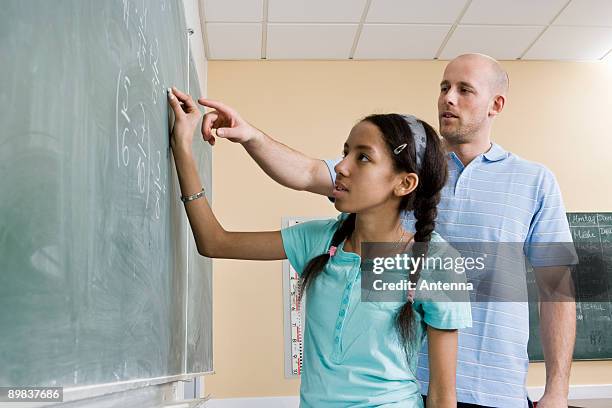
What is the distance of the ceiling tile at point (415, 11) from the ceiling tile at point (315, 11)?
0.29 feet

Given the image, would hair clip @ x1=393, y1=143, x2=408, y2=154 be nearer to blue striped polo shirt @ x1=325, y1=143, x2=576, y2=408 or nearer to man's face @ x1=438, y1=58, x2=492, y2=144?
blue striped polo shirt @ x1=325, y1=143, x2=576, y2=408

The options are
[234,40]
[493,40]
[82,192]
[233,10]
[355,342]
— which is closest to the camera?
[82,192]

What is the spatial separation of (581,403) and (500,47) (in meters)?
2.04

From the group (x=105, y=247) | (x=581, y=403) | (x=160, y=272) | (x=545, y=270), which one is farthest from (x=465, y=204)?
(x=581, y=403)

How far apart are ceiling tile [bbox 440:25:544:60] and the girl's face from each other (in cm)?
243

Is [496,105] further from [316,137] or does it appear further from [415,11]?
[316,137]

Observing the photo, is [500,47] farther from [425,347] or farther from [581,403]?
[425,347]

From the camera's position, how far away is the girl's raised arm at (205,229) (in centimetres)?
128

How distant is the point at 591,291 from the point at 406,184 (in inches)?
111

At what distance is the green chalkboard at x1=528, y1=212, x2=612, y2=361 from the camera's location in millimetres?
3549

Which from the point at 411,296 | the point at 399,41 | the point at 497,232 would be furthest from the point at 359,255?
the point at 399,41

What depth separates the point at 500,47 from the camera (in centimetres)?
367

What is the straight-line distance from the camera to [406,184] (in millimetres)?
1260

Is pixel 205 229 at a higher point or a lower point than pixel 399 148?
lower
